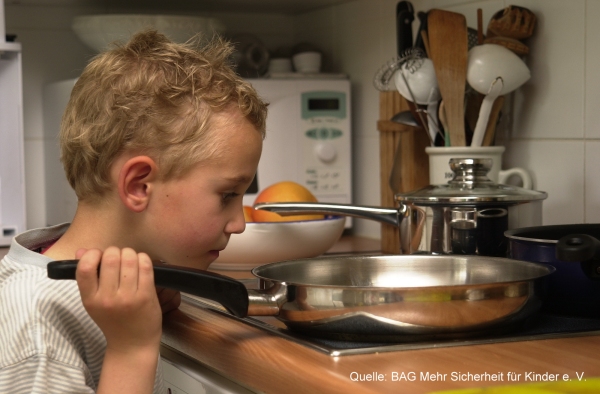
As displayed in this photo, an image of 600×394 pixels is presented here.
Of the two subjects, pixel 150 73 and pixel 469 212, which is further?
pixel 469 212

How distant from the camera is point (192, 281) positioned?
30.5 inches

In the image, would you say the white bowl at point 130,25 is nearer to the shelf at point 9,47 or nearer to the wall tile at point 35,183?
the shelf at point 9,47

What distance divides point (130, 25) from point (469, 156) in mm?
793

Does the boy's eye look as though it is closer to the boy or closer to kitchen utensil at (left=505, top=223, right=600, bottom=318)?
the boy

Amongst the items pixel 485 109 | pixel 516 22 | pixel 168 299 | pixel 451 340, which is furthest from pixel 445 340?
pixel 516 22

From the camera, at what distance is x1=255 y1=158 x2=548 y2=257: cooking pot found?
1114 mm

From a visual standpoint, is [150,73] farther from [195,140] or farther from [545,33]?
[545,33]

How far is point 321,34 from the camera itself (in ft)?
6.79

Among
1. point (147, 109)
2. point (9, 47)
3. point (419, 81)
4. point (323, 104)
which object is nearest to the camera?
point (147, 109)

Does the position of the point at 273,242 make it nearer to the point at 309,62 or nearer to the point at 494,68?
the point at 494,68

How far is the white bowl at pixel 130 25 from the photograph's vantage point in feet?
5.66

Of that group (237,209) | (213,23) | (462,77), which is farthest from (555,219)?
(213,23)

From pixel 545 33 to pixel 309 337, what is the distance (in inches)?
29.1

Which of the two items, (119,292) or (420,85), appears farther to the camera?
(420,85)
